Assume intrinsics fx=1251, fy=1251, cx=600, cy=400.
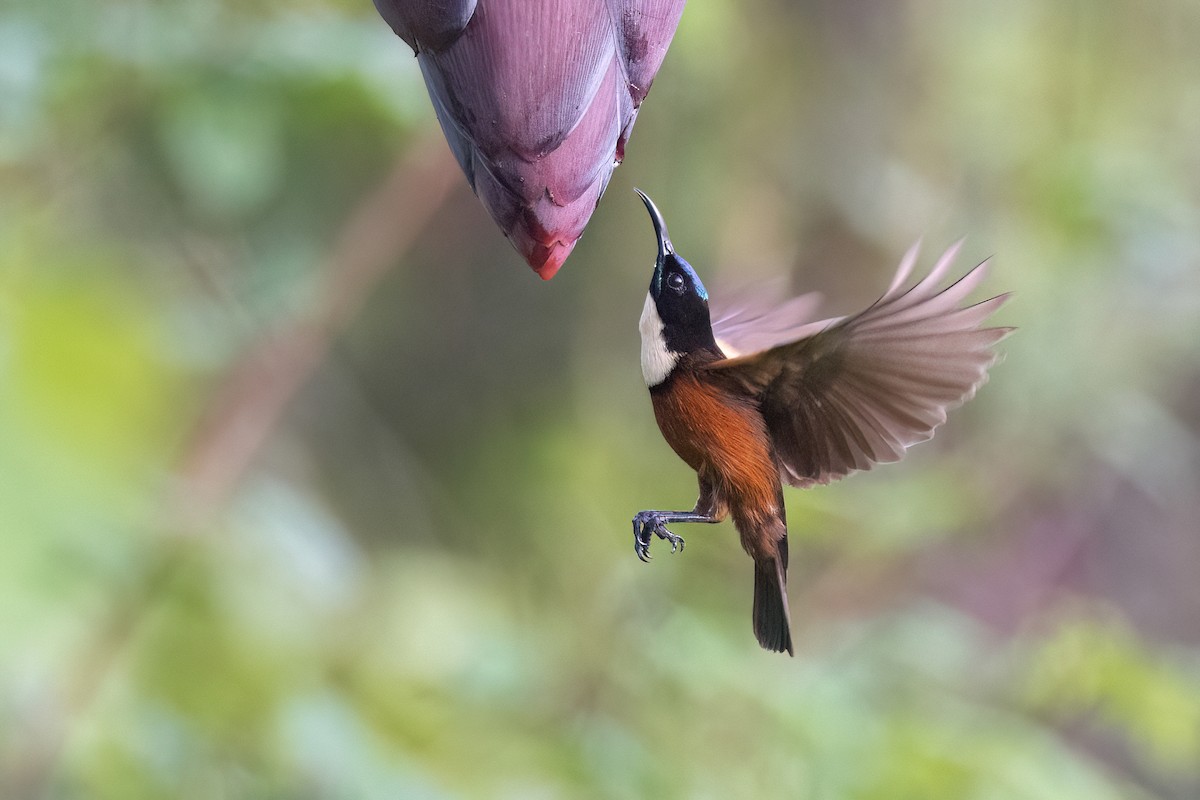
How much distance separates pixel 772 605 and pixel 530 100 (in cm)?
21

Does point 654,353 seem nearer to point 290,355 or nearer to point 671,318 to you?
point 671,318

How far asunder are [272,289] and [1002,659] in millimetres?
724

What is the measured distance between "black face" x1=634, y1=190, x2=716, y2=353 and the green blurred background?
0.36m

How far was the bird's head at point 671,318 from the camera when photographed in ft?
1.25

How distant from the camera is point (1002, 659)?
1.15m

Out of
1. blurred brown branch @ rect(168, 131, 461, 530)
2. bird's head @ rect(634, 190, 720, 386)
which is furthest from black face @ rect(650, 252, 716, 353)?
blurred brown branch @ rect(168, 131, 461, 530)

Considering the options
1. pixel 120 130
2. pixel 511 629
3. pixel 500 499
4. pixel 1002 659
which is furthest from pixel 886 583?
pixel 120 130

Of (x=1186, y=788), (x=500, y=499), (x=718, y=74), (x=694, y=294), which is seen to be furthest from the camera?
(x=1186, y=788)

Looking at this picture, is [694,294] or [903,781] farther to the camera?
[903,781]

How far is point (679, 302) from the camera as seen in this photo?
388mm

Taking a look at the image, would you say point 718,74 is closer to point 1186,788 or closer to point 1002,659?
point 1002,659

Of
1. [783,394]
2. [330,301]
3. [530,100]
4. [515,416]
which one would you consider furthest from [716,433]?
[515,416]

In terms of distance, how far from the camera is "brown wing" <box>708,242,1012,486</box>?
0.35 meters

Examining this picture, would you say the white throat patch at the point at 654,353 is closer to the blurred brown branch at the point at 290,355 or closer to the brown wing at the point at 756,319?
the brown wing at the point at 756,319
